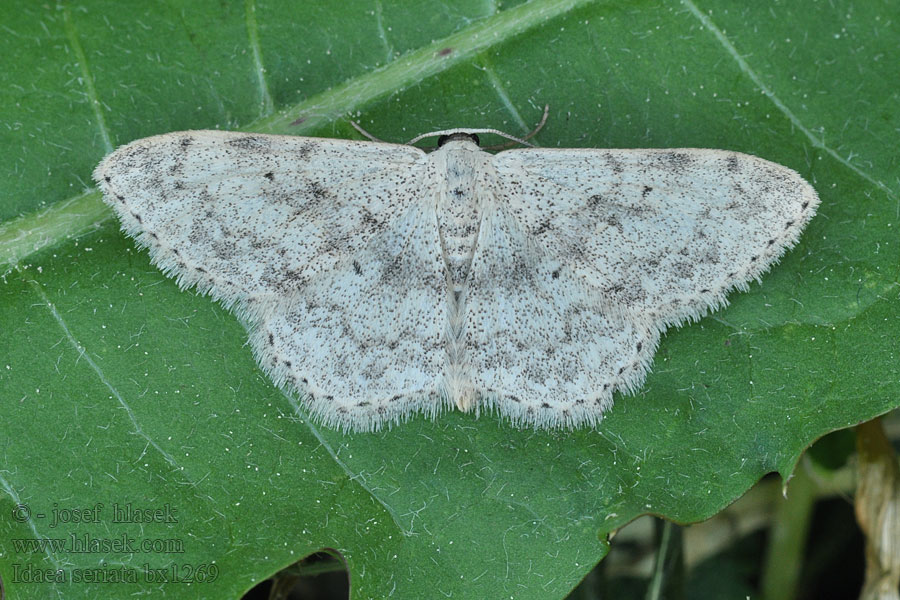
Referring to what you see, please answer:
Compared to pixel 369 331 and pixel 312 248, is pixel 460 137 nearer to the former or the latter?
pixel 312 248

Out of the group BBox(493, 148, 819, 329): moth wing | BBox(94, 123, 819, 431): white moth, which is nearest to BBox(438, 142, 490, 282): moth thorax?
BBox(94, 123, 819, 431): white moth

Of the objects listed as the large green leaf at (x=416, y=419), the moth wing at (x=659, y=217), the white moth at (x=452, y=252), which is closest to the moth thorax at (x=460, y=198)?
the white moth at (x=452, y=252)

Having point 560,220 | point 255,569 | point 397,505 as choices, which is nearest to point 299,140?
point 560,220

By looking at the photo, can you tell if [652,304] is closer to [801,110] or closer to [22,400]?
[801,110]

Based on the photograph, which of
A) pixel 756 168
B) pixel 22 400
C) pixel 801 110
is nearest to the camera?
pixel 756 168

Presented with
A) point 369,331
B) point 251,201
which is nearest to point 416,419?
point 369,331

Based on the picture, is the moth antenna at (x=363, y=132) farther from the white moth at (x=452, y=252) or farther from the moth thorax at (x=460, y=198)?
the moth thorax at (x=460, y=198)
